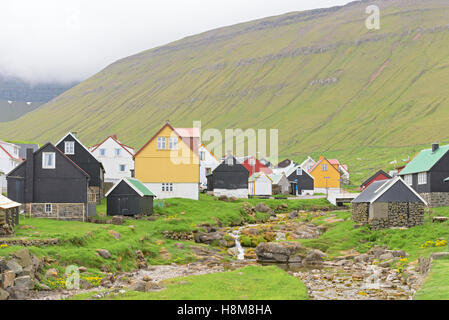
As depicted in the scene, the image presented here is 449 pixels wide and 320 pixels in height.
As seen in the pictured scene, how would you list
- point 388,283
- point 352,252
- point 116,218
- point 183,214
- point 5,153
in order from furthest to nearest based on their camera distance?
point 5,153 < point 183,214 < point 116,218 < point 352,252 < point 388,283

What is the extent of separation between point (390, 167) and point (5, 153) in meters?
99.0

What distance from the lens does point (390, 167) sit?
5522 inches

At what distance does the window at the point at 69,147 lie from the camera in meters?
62.8

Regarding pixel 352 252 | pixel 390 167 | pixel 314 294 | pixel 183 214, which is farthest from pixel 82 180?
pixel 390 167

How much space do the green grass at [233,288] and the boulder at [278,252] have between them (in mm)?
8312

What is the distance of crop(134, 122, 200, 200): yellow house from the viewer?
68.9m

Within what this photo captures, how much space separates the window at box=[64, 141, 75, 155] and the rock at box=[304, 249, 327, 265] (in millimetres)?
34307

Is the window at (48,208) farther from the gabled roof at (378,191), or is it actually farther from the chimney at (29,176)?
the gabled roof at (378,191)

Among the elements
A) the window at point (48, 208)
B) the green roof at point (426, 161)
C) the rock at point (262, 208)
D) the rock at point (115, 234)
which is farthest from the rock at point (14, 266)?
the rock at point (262, 208)

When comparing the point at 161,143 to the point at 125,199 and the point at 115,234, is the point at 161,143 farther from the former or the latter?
the point at 115,234

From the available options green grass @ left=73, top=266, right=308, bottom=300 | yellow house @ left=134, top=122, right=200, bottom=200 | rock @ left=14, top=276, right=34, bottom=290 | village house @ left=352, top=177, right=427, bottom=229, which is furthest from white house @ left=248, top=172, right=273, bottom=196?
rock @ left=14, top=276, right=34, bottom=290
